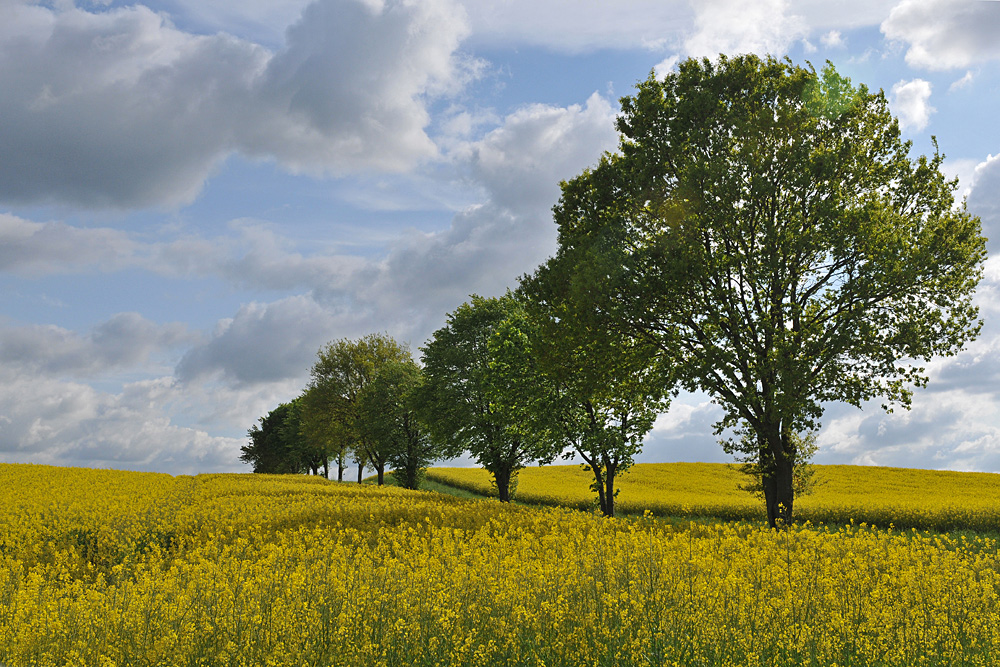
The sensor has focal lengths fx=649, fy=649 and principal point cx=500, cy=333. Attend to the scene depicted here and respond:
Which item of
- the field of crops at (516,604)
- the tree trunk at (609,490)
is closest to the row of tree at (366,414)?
the tree trunk at (609,490)

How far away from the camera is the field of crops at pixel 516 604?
266 inches

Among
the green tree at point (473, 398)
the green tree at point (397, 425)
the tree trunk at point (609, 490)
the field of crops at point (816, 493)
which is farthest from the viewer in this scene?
the green tree at point (397, 425)

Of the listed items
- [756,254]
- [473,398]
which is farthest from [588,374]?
[473,398]

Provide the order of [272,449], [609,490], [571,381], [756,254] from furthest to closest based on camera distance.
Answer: [272,449] < [609,490] < [571,381] < [756,254]

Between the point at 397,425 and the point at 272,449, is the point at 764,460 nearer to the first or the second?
the point at 397,425

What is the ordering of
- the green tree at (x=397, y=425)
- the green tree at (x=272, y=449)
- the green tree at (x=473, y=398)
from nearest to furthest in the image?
the green tree at (x=473, y=398) < the green tree at (x=397, y=425) < the green tree at (x=272, y=449)

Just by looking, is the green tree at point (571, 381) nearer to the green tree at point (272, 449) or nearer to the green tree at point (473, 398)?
the green tree at point (473, 398)

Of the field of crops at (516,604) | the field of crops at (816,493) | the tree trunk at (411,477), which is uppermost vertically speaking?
the field of crops at (516,604)

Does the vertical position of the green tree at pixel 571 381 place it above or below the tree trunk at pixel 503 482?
above

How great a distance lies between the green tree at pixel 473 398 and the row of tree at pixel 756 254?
1013 centimetres

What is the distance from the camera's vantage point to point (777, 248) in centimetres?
2091

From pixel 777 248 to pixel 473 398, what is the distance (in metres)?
20.7

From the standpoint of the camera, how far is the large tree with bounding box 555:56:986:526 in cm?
2052

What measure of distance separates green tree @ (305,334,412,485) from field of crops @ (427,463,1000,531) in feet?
38.3
